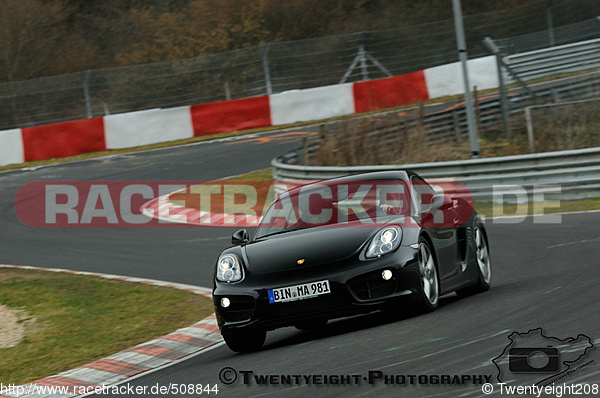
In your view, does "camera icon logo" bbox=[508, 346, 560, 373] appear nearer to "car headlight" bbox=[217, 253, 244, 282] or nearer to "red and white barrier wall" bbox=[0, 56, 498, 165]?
"car headlight" bbox=[217, 253, 244, 282]

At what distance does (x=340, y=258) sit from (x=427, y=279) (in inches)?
31.6

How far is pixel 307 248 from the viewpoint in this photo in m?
7.41

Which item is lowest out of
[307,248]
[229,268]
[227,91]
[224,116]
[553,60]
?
[229,268]

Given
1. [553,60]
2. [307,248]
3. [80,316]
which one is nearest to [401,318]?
[307,248]

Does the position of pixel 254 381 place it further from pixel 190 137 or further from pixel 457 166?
pixel 190 137

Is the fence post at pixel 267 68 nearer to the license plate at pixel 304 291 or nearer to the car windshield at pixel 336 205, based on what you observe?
the car windshield at pixel 336 205

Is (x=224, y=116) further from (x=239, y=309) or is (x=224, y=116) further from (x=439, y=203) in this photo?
(x=239, y=309)

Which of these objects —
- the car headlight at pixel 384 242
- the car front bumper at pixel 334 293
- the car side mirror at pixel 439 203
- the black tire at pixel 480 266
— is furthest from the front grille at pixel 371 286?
the black tire at pixel 480 266

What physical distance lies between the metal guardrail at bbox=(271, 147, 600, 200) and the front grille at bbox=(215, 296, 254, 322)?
25.6ft

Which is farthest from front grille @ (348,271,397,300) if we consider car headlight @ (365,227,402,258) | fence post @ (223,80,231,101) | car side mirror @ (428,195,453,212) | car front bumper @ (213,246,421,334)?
fence post @ (223,80,231,101)

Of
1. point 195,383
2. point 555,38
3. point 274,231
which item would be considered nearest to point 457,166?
point 274,231

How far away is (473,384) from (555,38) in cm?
2670

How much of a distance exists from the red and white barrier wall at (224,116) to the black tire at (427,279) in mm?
21900

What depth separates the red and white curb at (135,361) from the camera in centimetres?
697
